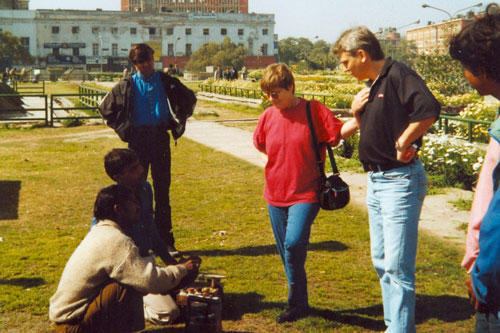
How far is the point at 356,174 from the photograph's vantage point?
1043 centimetres

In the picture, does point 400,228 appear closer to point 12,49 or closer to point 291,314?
point 291,314

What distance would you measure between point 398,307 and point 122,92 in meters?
3.19

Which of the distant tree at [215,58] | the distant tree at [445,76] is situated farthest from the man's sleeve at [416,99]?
the distant tree at [215,58]

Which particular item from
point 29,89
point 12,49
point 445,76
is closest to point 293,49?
point 12,49

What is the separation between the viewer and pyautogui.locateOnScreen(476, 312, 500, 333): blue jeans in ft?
7.73

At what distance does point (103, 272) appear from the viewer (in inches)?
133

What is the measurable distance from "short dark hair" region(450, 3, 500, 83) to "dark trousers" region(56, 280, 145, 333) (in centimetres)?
203

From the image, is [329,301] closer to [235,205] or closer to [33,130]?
[235,205]

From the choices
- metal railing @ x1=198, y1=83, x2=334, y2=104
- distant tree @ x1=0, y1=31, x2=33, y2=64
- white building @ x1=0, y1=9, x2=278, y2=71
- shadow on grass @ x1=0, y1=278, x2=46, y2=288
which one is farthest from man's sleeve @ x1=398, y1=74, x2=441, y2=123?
white building @ x1=0, y1=9, x2=278, y2=71

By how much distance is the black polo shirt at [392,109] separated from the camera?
3.40 m

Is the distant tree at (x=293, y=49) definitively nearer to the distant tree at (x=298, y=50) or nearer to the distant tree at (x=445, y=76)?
the distant tree at (x=298, y=50)

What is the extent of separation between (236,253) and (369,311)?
6.12 ft

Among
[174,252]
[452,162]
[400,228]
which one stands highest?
[400,228]

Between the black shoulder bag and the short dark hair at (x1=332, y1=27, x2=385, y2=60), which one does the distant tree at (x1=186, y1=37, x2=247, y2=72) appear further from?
the short dark hair at (x1=332, y1=27, x2=385, y2=60)
